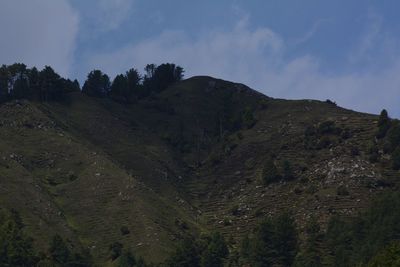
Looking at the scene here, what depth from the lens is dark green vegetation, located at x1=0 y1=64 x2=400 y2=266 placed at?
14175cm

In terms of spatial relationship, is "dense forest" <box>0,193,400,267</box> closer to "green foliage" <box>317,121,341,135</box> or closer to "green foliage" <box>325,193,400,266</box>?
"green foliage" <box>325,193,400,266</box>

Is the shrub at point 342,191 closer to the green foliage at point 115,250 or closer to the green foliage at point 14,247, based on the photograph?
the green foliage at point 115,250

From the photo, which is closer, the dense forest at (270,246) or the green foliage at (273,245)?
the dense forest at (270,246)

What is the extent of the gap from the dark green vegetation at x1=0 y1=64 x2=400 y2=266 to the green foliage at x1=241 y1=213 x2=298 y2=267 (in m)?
0.19

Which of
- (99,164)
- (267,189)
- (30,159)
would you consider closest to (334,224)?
(267,189)

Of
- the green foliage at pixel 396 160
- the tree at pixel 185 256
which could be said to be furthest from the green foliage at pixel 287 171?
the tree at pixel 185 256

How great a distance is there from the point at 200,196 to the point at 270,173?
14900mm

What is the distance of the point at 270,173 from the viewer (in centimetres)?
17688

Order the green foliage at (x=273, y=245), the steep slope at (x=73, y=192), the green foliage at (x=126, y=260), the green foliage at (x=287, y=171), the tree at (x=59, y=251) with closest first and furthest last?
the tree at (x=59, y=251), the green foliage at (x=126, y=260), the green foliage at (x=273, y=245), the steep slope at (x=73, y=192), the green foliage at (x=287, y=171)

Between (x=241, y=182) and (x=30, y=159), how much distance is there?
38.9 m

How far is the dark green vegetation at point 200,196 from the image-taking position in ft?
465

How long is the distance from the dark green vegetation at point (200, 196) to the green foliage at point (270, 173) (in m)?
0.21

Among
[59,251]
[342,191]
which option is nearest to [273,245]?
[342,191]

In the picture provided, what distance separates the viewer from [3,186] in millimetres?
160000
